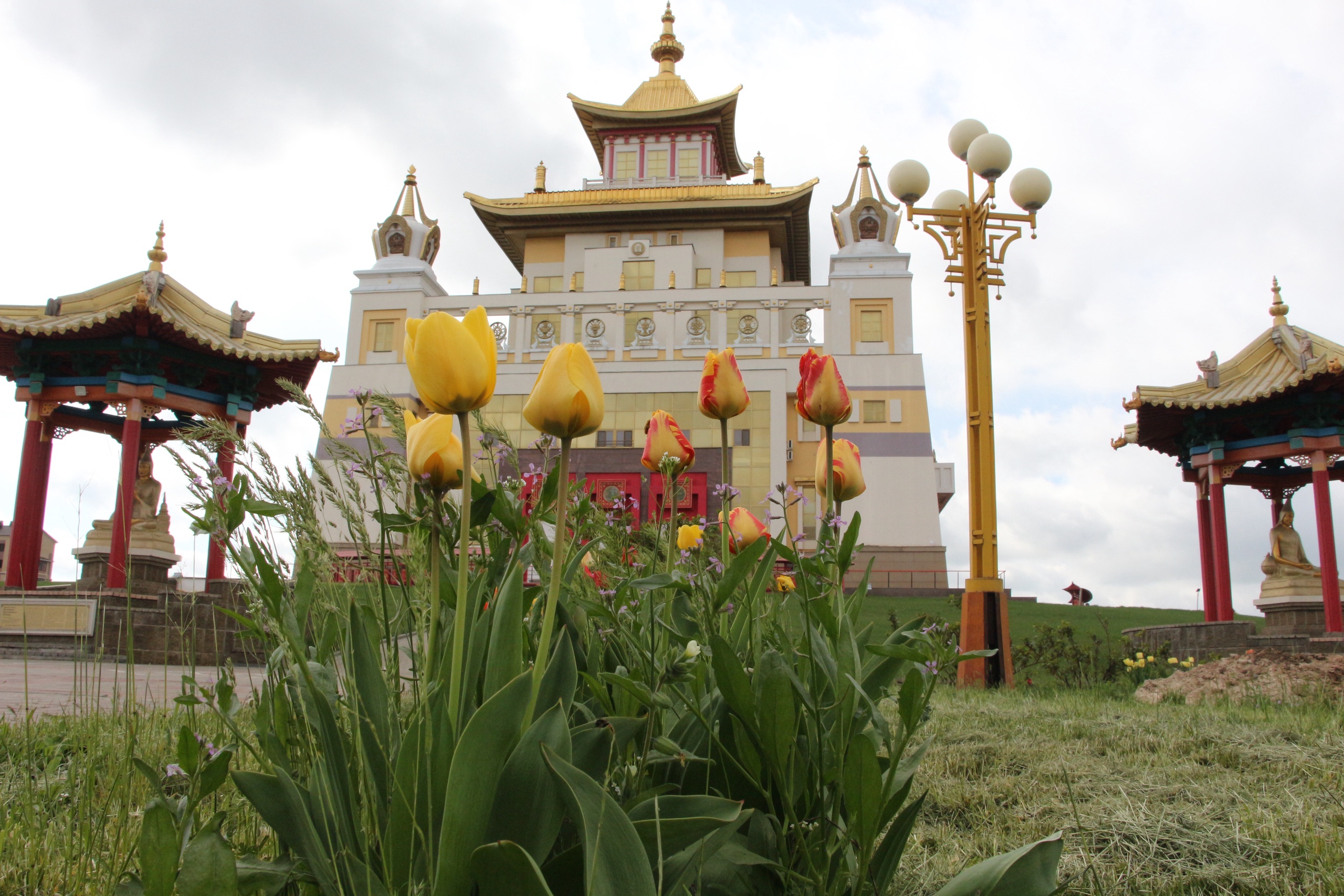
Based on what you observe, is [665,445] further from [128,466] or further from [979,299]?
[128,466]

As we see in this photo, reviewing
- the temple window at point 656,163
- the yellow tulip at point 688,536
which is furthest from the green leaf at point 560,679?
the temple window at point 656,163

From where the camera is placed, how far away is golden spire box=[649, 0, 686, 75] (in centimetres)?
2919

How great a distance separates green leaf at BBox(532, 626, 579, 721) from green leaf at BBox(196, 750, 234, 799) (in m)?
0.40

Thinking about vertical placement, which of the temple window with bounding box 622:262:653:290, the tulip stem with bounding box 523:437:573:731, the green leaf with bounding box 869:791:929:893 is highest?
the temple window with bounding box 622:262:653:290

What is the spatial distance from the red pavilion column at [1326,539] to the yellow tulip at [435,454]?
12.2 metres

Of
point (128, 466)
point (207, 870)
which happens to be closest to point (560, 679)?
point (207, 870)

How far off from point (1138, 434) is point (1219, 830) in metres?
11.2

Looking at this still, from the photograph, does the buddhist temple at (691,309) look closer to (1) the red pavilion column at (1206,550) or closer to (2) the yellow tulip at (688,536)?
(1) the red pavilion column at (1206,550)

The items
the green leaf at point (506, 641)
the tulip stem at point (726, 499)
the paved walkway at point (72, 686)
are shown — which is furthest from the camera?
the paved walkway at point (72, 686)

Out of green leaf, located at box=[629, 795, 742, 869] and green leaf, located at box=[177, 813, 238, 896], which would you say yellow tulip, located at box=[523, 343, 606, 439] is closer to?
green leaf, located at box=[629, 795, 742, 869]

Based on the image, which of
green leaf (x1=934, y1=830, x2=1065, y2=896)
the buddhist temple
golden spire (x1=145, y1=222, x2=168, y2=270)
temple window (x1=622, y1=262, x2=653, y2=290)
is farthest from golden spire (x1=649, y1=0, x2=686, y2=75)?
green leaf (x1=934, y1=830, x2=1065, y2=896)

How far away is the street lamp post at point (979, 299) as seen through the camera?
250 inches

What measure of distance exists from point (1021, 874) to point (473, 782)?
2.45 ft

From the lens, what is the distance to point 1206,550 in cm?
1160
